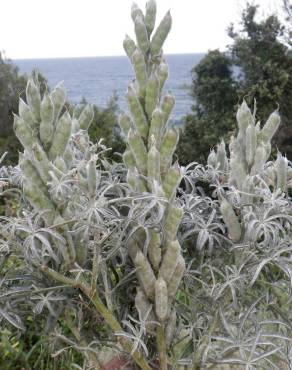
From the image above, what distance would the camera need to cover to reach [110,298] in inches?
34.3

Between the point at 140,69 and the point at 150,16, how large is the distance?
10 cm

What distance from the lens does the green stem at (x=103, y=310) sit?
0.81 m

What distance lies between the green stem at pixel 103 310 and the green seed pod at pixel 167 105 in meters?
0.31

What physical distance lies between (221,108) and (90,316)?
972cm

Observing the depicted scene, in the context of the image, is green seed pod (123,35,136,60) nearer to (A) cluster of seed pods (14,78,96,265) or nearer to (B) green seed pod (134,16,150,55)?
(B) green seed pod (134,16,150,55)

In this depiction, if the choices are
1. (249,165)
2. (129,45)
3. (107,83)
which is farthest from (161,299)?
(107,83)

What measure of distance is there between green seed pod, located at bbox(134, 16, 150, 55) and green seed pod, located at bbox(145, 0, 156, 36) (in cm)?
2

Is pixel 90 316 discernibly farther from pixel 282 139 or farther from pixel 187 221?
pixel 282 139

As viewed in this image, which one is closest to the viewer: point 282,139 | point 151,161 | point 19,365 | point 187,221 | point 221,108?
point 151,161

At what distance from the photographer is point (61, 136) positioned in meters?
0.82

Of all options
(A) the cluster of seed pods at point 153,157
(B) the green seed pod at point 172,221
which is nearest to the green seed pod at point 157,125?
(A) the cluster of seed pods at point 153,157

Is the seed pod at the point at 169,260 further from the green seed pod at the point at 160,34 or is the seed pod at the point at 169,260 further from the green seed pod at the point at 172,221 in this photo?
the green seed pod at the point at 160,34

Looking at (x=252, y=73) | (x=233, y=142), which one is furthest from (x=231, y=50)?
(x=233, y=142)

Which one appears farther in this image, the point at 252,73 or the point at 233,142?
the point at 252,73
